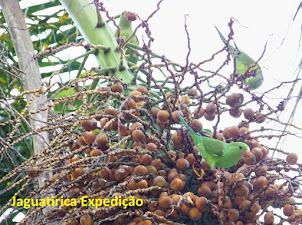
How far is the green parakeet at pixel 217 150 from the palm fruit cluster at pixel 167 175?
2cm

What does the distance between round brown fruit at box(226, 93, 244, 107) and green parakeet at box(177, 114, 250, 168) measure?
13 cm

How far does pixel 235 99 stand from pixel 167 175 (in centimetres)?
24

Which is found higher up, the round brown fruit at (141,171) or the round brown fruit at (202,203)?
the round brown fruit at (141,171)

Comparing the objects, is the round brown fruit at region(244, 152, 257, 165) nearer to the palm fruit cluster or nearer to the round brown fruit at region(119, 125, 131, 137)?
the palm fruit cluster

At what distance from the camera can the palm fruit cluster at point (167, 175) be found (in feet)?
2.53

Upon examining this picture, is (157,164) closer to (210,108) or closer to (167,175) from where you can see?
(167,175)

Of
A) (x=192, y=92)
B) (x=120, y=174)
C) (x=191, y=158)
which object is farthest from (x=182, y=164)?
(x=192, y=92)

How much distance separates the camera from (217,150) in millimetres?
793

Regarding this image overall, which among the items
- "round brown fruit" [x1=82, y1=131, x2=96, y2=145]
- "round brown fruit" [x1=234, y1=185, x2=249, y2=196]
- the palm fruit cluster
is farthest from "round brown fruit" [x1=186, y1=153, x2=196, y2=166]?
"round brown fruit" [x1=82, y1=131, x2=96, y2=145]

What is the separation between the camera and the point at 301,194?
2.59ft

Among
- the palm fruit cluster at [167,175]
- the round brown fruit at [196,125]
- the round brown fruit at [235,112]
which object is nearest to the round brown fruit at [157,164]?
the palm fruit cluster at [167,175]

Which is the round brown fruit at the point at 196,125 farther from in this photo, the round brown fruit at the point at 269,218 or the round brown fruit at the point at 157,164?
the round brown fruit at the point at 269,218

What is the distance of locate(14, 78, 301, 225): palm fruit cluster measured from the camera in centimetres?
77

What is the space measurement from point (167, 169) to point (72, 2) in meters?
0.60
